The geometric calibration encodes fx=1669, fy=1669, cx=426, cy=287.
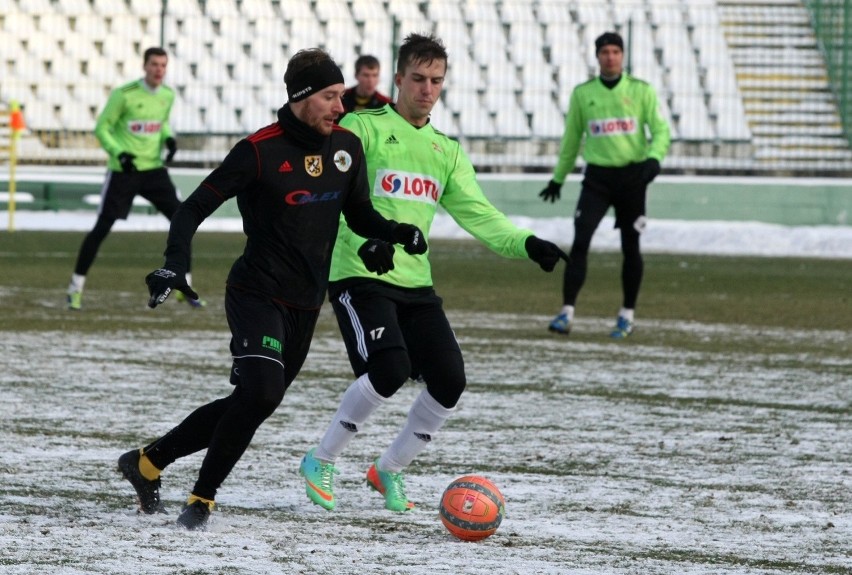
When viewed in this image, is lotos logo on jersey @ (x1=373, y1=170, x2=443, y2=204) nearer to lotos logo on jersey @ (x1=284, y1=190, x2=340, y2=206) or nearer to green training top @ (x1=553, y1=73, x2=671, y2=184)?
lotos logo on jersey @ (x1=284, y1=190, x2=340, y2=206)

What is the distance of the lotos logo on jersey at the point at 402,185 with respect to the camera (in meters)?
6.14

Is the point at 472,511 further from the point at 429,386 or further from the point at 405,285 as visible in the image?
the point at 405,285

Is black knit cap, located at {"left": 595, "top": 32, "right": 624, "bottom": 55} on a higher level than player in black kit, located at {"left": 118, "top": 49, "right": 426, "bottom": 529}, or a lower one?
higher

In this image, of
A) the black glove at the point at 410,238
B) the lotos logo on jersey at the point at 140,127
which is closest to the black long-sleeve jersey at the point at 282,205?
the black glove at the point at 410,238

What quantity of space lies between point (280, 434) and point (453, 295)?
816 cm

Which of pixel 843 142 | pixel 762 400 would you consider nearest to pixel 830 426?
pixel 762 400

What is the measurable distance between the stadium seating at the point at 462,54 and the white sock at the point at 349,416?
24.7m

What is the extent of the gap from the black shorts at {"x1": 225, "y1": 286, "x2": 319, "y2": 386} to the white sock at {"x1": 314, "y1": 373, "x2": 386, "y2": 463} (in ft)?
1.24

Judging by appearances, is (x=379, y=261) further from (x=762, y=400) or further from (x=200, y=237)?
(x=200, y=237)

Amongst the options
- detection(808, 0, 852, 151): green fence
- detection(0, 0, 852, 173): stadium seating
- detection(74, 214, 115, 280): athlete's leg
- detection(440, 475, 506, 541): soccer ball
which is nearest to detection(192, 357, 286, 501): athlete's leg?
detection(440, 475, 506, 541): soccer ball

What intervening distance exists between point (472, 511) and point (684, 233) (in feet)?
66.6

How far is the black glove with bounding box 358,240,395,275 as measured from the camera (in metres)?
5.45

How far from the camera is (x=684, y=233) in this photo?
987 inches

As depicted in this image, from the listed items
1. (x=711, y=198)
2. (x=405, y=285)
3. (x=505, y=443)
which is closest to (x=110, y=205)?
(x=505, y=443)
